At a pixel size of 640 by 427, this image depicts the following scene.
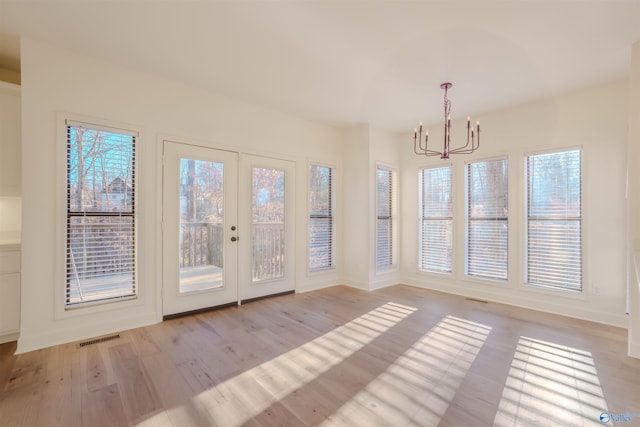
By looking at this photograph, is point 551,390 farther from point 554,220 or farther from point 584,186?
point 584,186

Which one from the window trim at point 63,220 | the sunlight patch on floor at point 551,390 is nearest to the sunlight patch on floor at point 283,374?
the sunlight patch on floor at point 551,390

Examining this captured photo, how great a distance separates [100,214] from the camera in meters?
3.15

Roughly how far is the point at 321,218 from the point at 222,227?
1.85 metres

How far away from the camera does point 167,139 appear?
361cm

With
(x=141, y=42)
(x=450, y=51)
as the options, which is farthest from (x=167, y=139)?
(x=450, y=51)

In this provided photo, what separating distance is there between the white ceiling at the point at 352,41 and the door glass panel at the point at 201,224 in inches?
44.5

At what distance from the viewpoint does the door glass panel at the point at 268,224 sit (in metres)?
4.45

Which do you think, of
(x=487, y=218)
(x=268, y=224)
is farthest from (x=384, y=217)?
(x=268, y=224)

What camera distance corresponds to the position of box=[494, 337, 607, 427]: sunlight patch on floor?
1882 millimetres

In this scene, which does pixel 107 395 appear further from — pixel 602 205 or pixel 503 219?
pixel 602 205

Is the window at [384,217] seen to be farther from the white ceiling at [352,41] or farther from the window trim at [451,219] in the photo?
the white ceiling at [352,41]

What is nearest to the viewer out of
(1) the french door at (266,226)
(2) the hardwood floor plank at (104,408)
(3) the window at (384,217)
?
(2) the hardwood floor plank at (104,408)

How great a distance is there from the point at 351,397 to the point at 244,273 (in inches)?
103

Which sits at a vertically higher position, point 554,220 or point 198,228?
point 554,220
